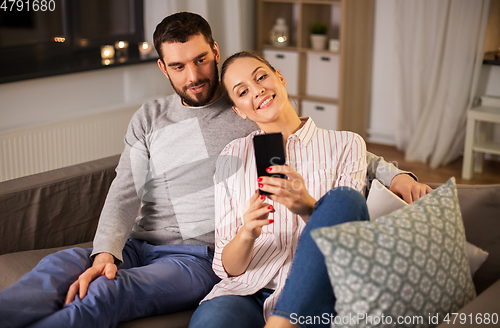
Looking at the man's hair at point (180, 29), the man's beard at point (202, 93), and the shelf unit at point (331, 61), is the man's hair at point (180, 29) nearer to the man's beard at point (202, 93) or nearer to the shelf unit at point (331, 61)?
the man's beard at point (202, 93)

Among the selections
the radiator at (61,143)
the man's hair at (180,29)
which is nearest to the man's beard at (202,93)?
the man's hair at (180,29)

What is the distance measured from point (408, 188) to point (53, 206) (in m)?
1.14

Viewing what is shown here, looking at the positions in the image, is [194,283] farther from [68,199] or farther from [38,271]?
[68,199]

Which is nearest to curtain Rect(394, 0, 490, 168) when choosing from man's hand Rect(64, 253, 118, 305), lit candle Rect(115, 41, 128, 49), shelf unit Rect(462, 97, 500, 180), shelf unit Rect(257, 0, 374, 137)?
shelf unit Rect(462, 97, 500, 180)

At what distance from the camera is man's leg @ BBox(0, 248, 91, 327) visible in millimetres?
1159

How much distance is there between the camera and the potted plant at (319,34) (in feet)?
12.6

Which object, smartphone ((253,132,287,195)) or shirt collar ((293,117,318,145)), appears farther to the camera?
shirt collar ((293,117,318,145))

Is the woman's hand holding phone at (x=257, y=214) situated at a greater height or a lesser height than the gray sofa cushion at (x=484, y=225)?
greater

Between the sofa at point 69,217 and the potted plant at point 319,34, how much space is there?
93.5 inches

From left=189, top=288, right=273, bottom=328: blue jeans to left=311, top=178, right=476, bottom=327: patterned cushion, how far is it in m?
0.28

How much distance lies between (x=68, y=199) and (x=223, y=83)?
72cm

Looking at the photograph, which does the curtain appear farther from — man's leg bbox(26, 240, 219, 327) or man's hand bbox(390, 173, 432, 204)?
man's leg bbox(26, 240, 219, 327)

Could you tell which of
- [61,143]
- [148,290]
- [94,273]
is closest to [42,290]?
[94,273]

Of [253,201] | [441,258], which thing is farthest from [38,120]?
[441,258]
